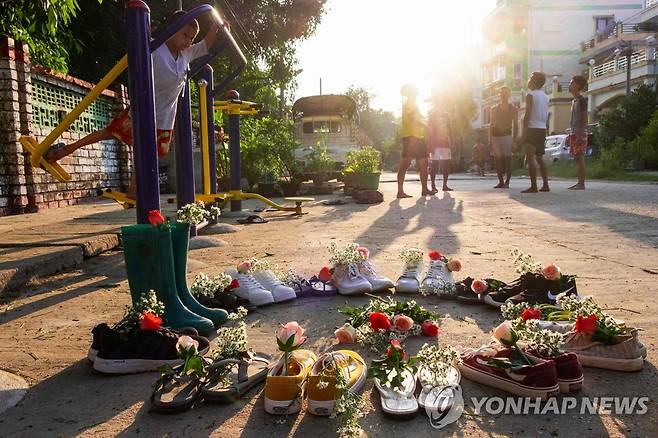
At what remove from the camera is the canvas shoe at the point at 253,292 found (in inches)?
103

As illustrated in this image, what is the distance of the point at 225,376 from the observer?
170 centimetres

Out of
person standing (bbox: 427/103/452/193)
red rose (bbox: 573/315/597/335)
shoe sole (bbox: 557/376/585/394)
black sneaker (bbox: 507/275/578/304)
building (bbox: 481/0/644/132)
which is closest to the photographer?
shoe sole (bbox: 557/376/585/394)

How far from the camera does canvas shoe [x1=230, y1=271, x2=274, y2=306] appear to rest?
2.61m

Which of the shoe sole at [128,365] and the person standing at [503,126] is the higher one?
the person standing at [503,126]

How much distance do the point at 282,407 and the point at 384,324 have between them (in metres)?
0.57

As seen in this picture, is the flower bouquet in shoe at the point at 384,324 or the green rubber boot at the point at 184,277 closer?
the flower bouquet in shoe at the point at 384,324

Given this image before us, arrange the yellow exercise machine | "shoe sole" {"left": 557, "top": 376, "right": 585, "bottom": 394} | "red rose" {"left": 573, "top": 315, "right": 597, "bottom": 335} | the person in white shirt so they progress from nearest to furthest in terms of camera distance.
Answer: "shoe sole" {"left": 557, "top": 376, "right": 585, "bottom": 394} < "red rose" {"left": 573, "top": 315, "right": 597, "bottom": 335} < the person in white shirt < the yellow exercise machine

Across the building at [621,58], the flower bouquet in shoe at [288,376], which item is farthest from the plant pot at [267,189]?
the building at [621,58]

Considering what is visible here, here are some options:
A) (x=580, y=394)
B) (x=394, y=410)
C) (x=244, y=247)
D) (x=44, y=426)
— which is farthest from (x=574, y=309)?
(x=244, y=247)

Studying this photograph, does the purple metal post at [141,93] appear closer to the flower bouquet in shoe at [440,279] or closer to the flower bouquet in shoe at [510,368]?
the flower bouquet in shoe at [440,279]

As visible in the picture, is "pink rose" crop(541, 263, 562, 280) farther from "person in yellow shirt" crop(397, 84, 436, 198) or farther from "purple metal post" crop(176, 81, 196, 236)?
"person in yellow shirt" crop(397, 84, 436, 198)

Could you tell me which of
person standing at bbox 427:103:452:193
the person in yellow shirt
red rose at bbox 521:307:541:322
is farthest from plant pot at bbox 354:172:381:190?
red rose at bbox 521:307:541:322

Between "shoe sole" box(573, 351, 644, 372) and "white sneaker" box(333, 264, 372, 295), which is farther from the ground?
"white sneaker" box(333, 264, 372, 295)

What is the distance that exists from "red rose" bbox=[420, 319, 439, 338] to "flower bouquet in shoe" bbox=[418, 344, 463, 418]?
437 mm
